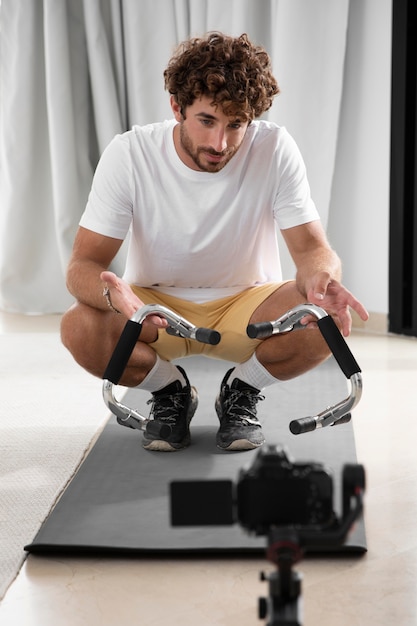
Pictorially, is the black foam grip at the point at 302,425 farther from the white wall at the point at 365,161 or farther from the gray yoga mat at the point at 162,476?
the white wall at the point at 365,161

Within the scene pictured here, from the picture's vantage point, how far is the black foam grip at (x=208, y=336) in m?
1.49

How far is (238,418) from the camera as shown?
216 cm

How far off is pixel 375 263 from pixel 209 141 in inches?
70.4

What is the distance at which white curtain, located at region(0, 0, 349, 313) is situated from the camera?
11.8ft

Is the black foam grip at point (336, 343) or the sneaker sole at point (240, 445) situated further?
the sneaker sole at point (240, 445)

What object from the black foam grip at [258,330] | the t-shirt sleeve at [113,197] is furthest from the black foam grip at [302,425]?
the t-shirt sleeve at [113,197]

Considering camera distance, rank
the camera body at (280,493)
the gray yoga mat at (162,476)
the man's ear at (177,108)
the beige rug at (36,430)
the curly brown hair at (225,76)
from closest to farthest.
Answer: the camera body at (280,493) → the gray yoga mat at (162,476) → the beige rug at (36,430) → the curly brown hair at (225,76) → the man's ear at (177,108)

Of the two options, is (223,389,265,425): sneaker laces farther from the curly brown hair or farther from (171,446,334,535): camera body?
(171,446,334,535): camera body

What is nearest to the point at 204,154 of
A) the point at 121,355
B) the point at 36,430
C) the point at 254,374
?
the point at 254,374

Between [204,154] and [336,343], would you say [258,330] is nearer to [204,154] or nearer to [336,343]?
[336,343]

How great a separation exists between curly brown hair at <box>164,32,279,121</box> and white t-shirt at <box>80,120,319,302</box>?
166mm

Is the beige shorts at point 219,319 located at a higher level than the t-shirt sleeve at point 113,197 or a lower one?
lower

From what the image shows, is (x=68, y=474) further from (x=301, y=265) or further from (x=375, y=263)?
(x=375, y=263)

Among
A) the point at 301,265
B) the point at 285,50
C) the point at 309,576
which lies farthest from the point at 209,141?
the point at 285,50
